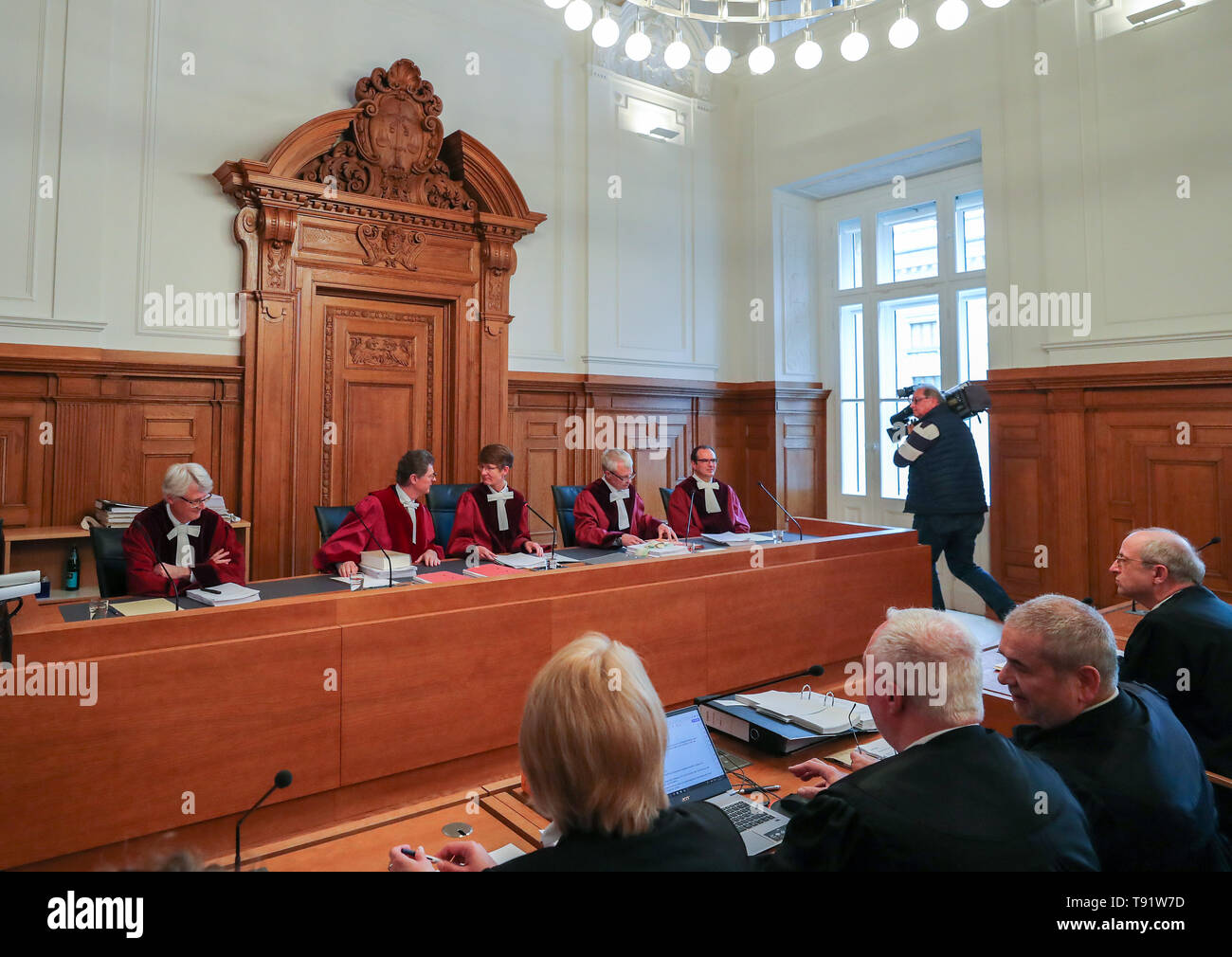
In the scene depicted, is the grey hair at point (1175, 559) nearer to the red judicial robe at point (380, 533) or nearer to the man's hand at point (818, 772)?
the man's hand at point (818, 772)

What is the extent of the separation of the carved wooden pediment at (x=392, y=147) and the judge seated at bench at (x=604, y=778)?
16.2 ft

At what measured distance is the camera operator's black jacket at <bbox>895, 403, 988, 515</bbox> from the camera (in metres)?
5.50

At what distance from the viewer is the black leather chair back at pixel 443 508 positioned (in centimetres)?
495

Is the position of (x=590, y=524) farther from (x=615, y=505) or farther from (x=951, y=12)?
(x=951, y=12)

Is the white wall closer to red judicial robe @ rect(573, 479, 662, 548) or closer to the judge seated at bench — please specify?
red judicial robe @ rect(573, 479, 662, 548)

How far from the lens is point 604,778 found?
1.17m

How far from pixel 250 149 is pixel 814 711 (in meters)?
4.89

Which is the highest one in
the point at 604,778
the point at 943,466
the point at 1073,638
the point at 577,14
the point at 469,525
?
the point at 577,14

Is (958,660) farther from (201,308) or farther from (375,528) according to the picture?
(201,308)

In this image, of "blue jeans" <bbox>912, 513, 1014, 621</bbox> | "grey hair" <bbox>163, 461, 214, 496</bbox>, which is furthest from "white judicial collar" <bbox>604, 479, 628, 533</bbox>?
"grey hair" <bbox>163, 461, 214, 496</bbox>

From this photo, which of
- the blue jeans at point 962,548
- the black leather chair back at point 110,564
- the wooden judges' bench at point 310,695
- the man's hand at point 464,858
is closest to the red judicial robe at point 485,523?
the wooden judges' bench at point 310,695

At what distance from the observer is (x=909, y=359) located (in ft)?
23.6

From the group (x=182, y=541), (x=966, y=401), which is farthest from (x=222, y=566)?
(x=966, y=401)

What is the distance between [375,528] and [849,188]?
216 inches
